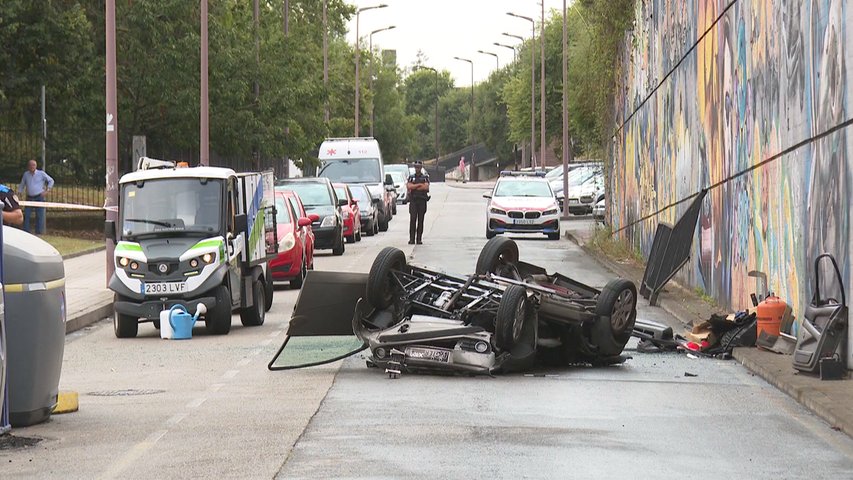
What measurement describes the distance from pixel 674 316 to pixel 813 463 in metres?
10.6

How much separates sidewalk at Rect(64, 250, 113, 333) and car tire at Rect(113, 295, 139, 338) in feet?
1.95

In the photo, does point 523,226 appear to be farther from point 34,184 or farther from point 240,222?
point 240,222

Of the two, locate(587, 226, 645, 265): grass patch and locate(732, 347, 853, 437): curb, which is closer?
→ locate(732, 347, 853, 437): curb

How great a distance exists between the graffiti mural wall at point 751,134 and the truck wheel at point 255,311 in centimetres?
A: 589

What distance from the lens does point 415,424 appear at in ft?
35.1

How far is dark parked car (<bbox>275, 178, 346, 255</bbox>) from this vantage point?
3422cm

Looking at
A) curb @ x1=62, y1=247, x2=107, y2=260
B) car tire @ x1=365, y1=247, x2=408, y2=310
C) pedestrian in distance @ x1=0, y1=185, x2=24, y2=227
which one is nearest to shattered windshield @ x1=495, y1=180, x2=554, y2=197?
curb @ x1=62, y1=247, x2=107, y2=260

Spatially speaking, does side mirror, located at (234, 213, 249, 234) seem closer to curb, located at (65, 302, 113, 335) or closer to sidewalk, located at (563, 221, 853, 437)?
curb, located at (65, 302, 113, 335)

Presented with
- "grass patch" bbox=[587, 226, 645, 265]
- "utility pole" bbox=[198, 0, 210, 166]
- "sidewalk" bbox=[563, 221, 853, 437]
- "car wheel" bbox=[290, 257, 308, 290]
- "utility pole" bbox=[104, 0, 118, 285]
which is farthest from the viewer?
"utility pole" bbox=[198, 0, 210, 166]

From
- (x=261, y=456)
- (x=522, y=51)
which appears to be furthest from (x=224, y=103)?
(x=522, y=51)

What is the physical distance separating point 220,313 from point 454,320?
4.85m

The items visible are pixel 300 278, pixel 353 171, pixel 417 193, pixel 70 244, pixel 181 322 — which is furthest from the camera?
pixel 353 171

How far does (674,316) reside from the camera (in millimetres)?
19938

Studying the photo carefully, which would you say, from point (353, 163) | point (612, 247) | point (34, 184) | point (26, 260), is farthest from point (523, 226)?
point (26, 260)
